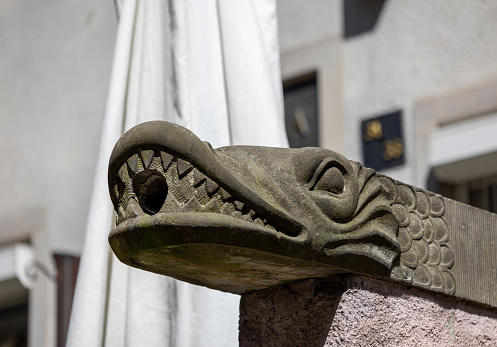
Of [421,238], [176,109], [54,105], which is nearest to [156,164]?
[421,238]

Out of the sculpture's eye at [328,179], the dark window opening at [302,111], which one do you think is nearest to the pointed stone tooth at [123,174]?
the sculpture's eye at [328,179]

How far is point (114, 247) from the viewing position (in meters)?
1.38

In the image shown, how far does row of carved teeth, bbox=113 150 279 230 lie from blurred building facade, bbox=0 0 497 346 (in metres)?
2.19

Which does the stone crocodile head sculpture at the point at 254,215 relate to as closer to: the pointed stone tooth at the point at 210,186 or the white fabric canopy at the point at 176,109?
the pointed stone tooth at the point at 210,186

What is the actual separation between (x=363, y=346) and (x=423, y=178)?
7.08 feet

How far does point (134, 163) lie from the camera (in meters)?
1.32

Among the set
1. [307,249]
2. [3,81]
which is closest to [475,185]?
[307,249]

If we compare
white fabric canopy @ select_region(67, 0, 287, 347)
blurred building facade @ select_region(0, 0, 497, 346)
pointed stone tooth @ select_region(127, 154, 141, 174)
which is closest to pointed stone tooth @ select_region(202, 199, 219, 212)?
pointed stone tooth @ select_region(127, 154, 141, 174)

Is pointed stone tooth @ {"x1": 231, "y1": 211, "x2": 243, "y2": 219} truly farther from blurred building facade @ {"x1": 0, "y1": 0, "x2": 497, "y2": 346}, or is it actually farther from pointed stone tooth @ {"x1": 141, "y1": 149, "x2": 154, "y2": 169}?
blurred building facade @ {"x1": 0, "y1": 0, "x2": 497, "y2": 346}

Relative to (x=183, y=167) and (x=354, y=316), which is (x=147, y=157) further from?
(x=354, y=316)

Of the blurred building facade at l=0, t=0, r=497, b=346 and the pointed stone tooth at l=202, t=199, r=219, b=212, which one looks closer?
the pointed stone tooth at l=202, t=199, r=219, b=212

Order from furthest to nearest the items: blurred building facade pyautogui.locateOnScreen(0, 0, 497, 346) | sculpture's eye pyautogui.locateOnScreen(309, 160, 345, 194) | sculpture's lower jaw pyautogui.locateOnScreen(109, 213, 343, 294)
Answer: blurred building facade pyautogui.locateOnScreen(0, 0, 497, 346) → sculpture's eye pyautogui.locateOnScreen(309, 160, 345, 194) → sculpture's lower jaw pyautogui.locateOnScreen(109, 213, 343, 294)

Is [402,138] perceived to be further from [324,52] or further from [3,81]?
[3,81]

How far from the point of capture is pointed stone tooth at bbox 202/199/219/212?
129 cm
